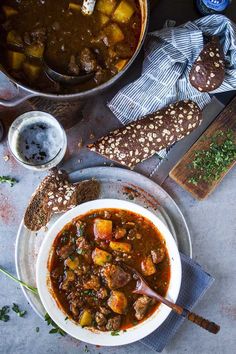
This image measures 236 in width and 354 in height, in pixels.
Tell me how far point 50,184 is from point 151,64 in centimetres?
100

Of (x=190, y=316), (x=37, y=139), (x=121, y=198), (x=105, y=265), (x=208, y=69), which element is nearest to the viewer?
(x=208, y=69)

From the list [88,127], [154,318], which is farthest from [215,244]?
[88,127]

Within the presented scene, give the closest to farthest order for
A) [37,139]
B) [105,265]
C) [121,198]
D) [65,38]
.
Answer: [65,38], [105,265], [37,139], [121,198]

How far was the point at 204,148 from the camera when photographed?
3.88m

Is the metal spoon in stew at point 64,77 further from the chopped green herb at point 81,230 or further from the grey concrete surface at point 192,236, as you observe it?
the chopped green herb at point 81,230

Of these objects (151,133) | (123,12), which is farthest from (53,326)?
(123,12)

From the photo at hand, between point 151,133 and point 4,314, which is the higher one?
point 151,133

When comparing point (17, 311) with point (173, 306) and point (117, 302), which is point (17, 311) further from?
point (173, 306)

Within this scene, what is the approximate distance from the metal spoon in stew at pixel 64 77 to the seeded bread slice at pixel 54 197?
720 mm

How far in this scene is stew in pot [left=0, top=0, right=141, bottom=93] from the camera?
128 inches

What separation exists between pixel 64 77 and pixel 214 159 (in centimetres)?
119

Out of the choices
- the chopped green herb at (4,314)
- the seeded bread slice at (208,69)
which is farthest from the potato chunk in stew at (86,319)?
the seeded bread slice at (208,69)

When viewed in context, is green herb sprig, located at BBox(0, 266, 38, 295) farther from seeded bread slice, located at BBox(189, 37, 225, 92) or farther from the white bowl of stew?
seeded bread slice, located at BBox(189, 37, 225, 92)

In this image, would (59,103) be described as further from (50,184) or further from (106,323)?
(106,323)
